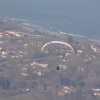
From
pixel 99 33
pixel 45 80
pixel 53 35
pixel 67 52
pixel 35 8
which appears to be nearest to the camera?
pixel 45 80

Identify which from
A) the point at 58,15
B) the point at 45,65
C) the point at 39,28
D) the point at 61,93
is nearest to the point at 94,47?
the point at 45,65

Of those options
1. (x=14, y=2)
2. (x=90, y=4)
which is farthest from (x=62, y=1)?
(x=14, y=2)

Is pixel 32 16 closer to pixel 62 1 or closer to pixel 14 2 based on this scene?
pixel 14 2

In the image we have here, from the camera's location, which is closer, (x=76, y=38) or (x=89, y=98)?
(x=89, y=98)

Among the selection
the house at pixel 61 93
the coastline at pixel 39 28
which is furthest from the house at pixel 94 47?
the house at pixel 61 93

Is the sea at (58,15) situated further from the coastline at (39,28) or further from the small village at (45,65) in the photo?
the small village at (45,65)

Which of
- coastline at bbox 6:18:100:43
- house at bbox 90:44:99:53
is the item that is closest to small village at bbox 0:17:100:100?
house at bbox 90:44:99:53
